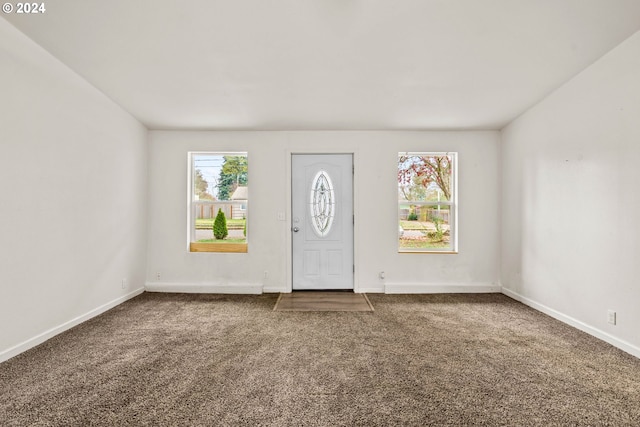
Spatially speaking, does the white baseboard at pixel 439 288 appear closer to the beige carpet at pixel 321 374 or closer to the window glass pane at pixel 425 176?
the beige carpet at pixel 321 374

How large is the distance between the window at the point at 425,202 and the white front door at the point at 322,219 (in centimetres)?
82

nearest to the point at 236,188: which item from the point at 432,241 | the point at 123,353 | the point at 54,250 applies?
the point at 54,250

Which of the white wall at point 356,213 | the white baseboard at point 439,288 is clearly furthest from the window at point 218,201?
→ the white baseboard at point 439,288

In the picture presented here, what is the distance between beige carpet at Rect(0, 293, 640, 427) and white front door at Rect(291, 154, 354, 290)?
1.24 metres

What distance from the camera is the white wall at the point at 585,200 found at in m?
2.50

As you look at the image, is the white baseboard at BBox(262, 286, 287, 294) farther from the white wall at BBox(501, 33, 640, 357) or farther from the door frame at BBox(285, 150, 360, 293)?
the white wall at BBox(501, 33, 640, 357)

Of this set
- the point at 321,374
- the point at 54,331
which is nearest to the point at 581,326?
the point at 321,374

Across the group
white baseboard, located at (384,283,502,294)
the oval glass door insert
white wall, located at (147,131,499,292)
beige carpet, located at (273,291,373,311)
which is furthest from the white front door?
white baseboard, located at (384,283,502,294)

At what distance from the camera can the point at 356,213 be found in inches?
179

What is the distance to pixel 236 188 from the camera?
15.3 ft

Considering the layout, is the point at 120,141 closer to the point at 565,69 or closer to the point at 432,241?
the point at 432,241

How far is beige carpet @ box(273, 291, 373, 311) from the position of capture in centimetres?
375

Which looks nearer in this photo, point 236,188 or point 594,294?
point 594,294

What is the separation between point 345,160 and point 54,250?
3562 mm
